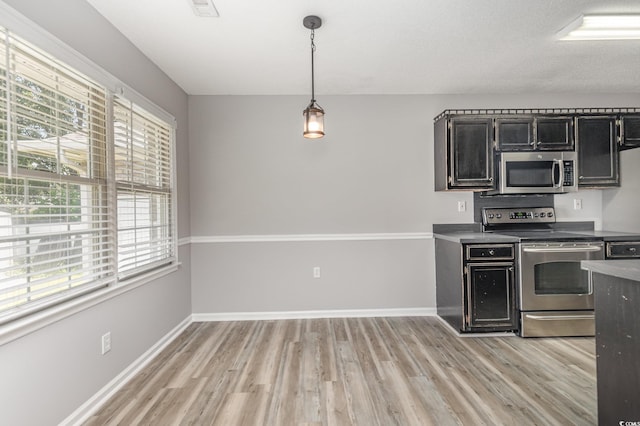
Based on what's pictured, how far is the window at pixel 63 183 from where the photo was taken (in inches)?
58.2

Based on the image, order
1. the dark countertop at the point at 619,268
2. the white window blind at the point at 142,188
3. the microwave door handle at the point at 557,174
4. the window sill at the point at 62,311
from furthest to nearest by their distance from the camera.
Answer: the microwave door handle at the point at 557,174, the white window blind at the point at 142,188, the window sill at the point at 62,311, the dark countertop at the point at 619,268

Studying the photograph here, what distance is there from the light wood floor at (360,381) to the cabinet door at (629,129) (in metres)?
2.13

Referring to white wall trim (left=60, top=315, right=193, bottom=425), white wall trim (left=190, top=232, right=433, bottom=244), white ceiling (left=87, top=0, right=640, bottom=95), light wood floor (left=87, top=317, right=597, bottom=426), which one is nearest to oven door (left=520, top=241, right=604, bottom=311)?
light wood floor (left=87, top=317, right=597, bottom=426)

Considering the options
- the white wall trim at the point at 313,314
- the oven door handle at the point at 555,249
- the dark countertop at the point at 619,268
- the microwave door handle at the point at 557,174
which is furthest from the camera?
the white wall trim at the point at 313,314

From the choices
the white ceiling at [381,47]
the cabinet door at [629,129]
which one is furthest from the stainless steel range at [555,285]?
the white ceiling at [381,47]

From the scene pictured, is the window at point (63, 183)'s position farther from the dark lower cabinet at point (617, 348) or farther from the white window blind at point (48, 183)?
the dark lower cabinet at point (617, 348)

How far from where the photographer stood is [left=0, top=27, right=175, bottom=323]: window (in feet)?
4.85

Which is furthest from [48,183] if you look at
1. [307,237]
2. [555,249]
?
[555,249]

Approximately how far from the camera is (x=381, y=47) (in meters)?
2.61

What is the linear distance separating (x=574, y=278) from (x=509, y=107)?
77.9 inches

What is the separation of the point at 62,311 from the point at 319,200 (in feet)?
8.11

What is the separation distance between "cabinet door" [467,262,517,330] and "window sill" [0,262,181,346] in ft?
9.47

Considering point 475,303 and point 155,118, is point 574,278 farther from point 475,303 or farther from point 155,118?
point 155,118

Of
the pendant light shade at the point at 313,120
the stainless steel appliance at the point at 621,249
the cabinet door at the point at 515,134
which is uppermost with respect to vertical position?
the cabinet door at the point at 515,134
